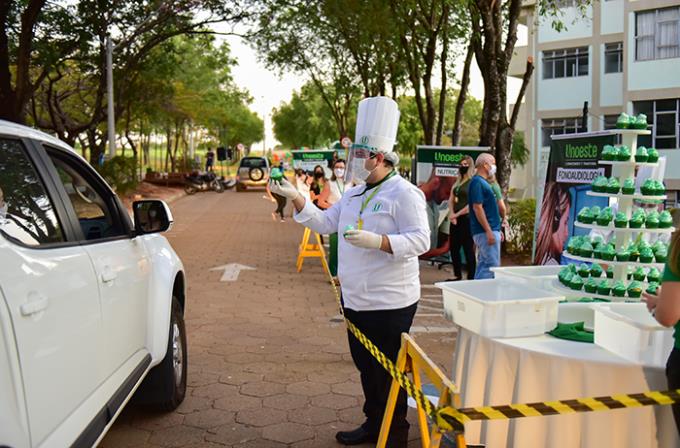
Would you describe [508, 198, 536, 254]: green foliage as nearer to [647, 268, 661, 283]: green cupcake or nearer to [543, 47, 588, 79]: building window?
[647, 268, 661, 283]: green cupcake

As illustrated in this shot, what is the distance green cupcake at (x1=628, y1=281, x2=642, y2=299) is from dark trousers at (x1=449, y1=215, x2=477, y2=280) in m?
5.96

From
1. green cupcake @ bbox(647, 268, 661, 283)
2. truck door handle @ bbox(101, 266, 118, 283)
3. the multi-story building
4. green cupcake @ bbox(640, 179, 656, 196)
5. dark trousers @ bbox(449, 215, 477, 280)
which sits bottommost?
dark trousers @ bbox(449, 215, 477, 280)

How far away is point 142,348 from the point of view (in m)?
4.30

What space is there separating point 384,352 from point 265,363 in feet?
7.62

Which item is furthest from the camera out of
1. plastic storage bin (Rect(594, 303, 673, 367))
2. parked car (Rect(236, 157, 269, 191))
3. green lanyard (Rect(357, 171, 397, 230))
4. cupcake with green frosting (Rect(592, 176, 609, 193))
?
parked car (Rect(236, 157, 269, 191))

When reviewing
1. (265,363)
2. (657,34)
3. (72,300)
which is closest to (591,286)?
(72,300)

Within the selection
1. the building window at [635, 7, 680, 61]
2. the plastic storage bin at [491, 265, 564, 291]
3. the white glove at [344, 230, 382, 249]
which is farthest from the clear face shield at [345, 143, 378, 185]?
the building window at [635, 7, 680, 61]

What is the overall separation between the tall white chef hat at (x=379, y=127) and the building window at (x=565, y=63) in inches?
1260

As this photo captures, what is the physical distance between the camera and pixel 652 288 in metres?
4.19

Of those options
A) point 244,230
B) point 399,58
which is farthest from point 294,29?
point 244,230

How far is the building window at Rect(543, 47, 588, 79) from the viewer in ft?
111

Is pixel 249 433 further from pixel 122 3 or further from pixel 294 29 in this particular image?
pixel 294 29

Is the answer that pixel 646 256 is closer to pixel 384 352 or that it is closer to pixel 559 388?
pixel 559 388

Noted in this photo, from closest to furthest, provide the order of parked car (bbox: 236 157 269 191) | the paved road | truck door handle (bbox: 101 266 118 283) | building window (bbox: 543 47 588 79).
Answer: truck door handle (bbox: 101 266 118 283) → the paved road → building window (bbox: 543 47 588 79) → parked car (bbox: 236 157 269 191)
